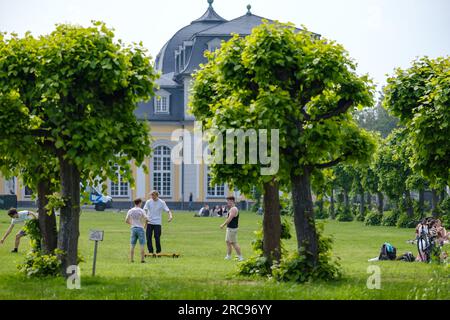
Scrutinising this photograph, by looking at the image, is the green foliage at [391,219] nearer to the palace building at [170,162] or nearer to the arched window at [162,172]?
the palace building at [170,162]

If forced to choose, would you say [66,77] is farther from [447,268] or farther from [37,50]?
[447,268]

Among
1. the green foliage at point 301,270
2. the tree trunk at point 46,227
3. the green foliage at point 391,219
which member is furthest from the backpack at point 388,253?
the green foliage at point 391,219

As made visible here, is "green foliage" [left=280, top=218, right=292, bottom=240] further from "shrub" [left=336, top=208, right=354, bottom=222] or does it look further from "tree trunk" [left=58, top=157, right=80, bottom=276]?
"shrub" [left=336, top=208, right=354, bottom=222]

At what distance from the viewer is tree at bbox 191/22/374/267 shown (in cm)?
1345

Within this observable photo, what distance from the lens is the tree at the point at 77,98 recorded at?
13031 millimetres

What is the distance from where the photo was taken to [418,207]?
4203 cm

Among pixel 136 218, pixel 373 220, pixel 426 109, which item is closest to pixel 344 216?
pixel 373 220

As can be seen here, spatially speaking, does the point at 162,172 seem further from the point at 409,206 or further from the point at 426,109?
the point at 426,109

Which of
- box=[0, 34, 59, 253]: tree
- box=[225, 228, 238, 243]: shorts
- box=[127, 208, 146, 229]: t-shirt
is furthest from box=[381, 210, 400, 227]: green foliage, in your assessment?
box=[0, 34, 59, 253]: tree

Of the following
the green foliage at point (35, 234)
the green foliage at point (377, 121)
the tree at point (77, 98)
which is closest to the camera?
the tree at point (77, 98)

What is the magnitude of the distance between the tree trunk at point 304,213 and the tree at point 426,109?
6.61 ft
